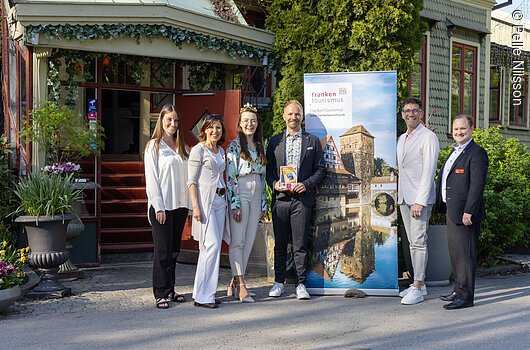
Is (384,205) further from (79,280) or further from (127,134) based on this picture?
(127,134)

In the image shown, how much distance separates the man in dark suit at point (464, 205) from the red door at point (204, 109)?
3254 millimetres

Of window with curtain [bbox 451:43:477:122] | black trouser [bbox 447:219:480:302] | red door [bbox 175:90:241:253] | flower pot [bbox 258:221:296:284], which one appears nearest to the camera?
black trouser [bbox 447:219:480:302]

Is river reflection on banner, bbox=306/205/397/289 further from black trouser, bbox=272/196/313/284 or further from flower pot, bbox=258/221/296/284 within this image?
flower pot, bbox=258/221/296/284

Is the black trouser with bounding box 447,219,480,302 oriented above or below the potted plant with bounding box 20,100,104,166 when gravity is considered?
below

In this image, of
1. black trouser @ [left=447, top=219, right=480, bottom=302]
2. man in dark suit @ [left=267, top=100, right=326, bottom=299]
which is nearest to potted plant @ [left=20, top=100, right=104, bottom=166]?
man in dark suit @ [left=267, top=100, right=326, bottom=299]

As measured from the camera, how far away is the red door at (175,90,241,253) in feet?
29.9

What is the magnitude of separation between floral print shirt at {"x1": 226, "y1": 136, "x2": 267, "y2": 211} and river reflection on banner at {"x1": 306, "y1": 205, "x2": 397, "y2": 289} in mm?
837

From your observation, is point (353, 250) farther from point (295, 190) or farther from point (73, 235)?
point (73, 235)

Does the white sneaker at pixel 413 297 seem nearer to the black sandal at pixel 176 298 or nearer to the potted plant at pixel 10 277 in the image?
the black sandal at pixel 176 298

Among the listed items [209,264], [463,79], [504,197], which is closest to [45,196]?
[209,264]

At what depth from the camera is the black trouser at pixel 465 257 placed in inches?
264

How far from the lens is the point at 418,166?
6973 millimetres

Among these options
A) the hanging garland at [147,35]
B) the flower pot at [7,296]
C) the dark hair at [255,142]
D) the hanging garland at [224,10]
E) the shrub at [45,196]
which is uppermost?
the hanging garland at [224,10]

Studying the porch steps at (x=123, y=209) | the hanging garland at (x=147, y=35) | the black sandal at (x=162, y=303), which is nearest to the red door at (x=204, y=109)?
the hanging garland at (x=147, y=35)
